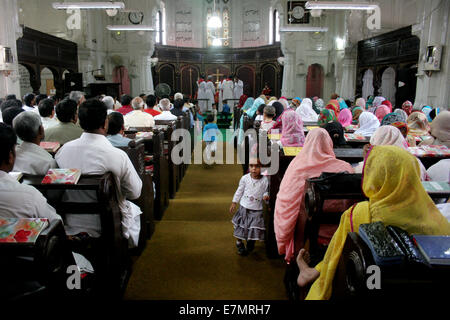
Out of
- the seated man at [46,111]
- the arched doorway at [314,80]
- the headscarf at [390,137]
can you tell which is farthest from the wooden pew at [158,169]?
the arched doorway at [314,80]

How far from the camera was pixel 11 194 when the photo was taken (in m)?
1.73

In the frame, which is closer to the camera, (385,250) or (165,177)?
(385,250)

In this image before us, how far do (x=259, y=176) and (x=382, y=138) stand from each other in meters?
1.20

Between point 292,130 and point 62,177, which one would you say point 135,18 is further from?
point 62,177

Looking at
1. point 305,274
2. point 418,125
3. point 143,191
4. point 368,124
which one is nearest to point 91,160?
point 143,191

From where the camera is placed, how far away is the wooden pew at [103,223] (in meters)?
2.28

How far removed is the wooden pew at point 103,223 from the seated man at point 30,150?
154 mm

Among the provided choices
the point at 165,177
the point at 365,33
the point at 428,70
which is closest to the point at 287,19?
the point at 365,33

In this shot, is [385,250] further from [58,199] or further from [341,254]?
[58,199]

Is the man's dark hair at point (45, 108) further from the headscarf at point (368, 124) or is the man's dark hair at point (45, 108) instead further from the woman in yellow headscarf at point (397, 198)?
the headscarf at point (368, 124)

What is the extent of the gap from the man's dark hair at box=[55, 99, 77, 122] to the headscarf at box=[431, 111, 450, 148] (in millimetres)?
3942

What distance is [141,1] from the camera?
14.0m

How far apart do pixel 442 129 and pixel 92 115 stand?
12.0ft
